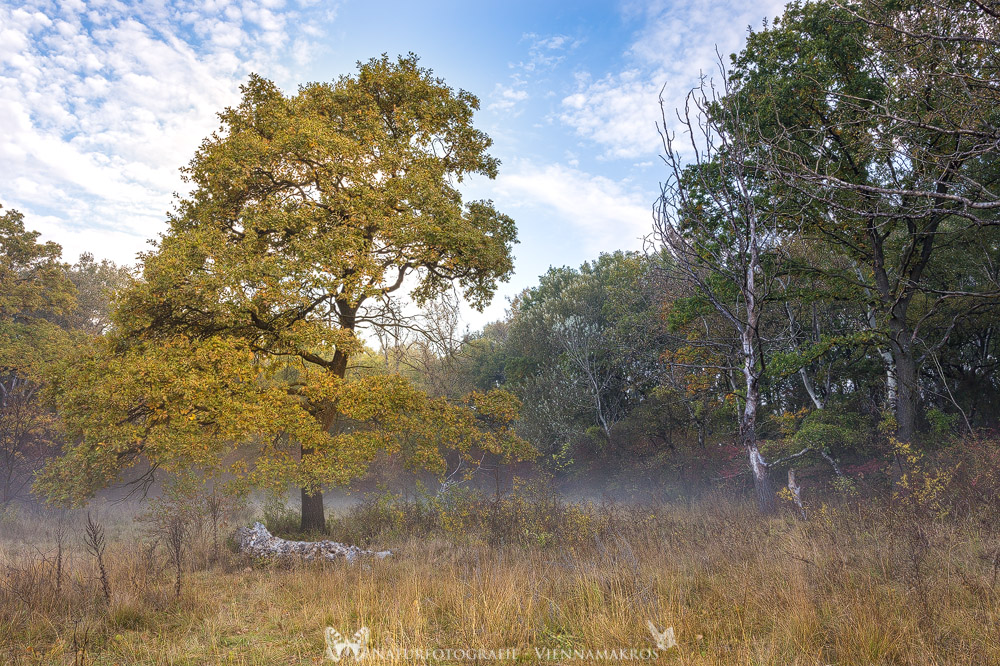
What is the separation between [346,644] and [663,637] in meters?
3.08

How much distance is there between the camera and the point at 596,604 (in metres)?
5.28

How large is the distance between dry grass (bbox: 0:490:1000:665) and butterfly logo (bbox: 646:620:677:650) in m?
0.08

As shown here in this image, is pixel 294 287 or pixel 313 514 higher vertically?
pixel 294 287

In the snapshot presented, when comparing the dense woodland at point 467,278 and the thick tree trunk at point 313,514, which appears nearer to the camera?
the dense woodland at point 467,278

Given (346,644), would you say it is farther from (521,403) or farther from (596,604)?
(521,403)

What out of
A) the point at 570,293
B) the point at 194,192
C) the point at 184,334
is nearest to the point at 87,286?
the point at 194,192

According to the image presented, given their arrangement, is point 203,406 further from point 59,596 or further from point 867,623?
point 867,623

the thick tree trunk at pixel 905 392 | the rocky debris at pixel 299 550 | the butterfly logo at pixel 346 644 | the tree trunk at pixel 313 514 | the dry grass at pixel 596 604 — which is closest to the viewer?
the dry grass at pixel 596 604

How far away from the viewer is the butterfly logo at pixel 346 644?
185 inches

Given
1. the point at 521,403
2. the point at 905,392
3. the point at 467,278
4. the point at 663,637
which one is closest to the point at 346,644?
the point at 663,637

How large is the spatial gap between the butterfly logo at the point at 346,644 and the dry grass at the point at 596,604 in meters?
0.14

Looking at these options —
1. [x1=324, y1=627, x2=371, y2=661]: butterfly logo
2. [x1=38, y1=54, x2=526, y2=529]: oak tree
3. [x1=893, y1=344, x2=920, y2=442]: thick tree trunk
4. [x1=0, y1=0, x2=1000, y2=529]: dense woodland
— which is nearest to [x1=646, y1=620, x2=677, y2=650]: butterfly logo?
[x1=324, y1=627, x2=371, y2=661]: butterfly logo

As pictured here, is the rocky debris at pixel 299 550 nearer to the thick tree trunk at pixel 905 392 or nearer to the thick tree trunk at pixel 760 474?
the thick tree trunk at pixel 760 474

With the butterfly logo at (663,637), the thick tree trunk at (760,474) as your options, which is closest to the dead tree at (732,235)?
the thick tree trunk at (760,474)
